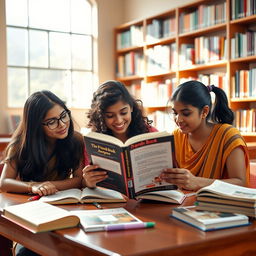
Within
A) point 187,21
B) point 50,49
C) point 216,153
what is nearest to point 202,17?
point 187,21

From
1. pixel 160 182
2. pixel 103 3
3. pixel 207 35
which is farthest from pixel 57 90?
pixel 160 182

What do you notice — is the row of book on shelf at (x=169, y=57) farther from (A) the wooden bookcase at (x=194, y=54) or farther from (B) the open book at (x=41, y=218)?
(B) the open book at (x=41, y=218)

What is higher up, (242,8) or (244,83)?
(242,8)

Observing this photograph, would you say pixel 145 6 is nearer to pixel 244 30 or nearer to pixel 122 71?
pixel 122 71

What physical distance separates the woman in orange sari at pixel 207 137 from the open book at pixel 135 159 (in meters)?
0.37

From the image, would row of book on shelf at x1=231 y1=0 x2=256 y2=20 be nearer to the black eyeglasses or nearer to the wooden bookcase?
the wooden bookcase

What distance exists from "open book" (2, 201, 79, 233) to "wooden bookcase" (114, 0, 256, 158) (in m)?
2.54

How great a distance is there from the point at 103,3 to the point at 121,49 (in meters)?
0.72

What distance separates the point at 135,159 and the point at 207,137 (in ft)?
2.33

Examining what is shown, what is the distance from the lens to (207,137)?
215cm

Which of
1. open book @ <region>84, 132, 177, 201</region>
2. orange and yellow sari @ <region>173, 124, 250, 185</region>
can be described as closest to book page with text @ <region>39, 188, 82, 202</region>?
open book @ <region>84, 132, 177, 201</region>

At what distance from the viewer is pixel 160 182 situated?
1.64m

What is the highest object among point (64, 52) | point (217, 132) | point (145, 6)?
point (145, 6)

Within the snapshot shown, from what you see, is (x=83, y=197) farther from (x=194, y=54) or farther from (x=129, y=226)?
(x=194, y=54)
